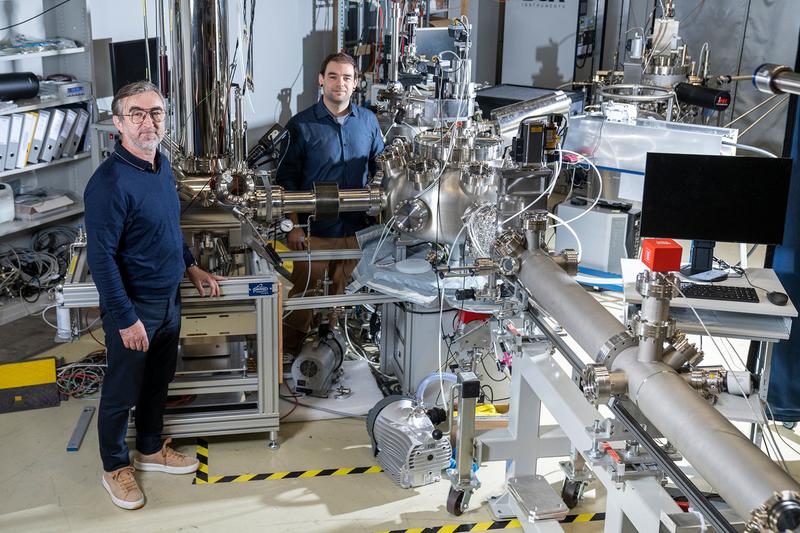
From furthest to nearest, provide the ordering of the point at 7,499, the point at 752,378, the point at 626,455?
the point at 7,499 → the point at 752,378 → the point at 626,455

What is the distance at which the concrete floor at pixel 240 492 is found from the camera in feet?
10.5

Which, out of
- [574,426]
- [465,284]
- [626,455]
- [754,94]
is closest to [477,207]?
[465,284]

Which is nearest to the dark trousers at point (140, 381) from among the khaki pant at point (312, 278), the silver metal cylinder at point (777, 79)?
the khaki pant at point (312, 278)

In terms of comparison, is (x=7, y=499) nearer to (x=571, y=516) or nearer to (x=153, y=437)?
(x=153, y=437)

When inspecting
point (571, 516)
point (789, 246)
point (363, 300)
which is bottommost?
point (571, 516)

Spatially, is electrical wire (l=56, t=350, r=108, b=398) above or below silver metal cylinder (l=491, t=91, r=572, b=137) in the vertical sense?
below

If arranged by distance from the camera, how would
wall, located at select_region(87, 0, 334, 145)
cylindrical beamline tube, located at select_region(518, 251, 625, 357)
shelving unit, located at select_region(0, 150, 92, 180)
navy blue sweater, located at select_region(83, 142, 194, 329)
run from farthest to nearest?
wall, located at select_region(87, 0, 334, 145)
shelving unit, located at select_region(0, 150, 92, 180)
navy blue sweater, located at select_region(83, 142, 194, 329)
cylindrical beamline tube, located at select_region(518, 251, 625, 357)

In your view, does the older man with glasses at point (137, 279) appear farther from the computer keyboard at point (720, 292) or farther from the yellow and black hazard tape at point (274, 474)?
the computer keyboard at point (720, 292)

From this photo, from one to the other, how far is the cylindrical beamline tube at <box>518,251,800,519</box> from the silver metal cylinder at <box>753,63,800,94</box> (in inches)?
22.8

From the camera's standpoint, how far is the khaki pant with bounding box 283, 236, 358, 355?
4.25m

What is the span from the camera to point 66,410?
12.9ft

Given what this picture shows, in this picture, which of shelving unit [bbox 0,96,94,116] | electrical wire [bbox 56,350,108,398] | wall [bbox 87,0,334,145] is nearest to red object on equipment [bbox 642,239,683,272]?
electrical wire [bbox 56,350,108,398]

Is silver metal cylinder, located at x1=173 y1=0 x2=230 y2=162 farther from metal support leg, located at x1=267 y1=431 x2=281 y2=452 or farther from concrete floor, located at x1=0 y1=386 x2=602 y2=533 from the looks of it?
concrete floor, located at x1=0 y1=386 x2=602 y2=533

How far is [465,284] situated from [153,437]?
1314 mm
